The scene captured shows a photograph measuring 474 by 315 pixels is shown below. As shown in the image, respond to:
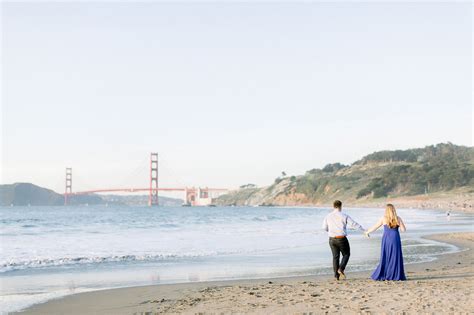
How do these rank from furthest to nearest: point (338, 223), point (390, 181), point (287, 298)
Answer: point (390, 181) < point (338, 223) < point (287, 298)

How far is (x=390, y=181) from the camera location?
5418 inches

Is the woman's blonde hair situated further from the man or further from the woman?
the man

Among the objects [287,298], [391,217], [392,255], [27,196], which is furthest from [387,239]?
[27,196]

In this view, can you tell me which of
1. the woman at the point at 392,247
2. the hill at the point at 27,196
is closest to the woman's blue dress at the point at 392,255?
the woman at the point at 392,247

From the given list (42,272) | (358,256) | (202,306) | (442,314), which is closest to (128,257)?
(42,272)

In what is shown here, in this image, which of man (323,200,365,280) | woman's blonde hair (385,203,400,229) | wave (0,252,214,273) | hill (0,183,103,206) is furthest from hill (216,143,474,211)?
woman's blonde hair (385,203,400,229)

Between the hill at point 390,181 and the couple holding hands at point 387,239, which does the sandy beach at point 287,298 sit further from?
the hill at point 390,181

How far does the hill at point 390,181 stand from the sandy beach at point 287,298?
102 metres

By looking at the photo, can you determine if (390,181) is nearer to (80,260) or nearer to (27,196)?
(27,196)

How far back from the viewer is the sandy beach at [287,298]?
28.1 feet

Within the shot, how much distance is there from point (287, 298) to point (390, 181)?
433 feet

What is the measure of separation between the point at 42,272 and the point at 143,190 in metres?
114

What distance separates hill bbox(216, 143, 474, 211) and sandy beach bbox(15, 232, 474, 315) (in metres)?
102

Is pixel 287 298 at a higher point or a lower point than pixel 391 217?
lower
